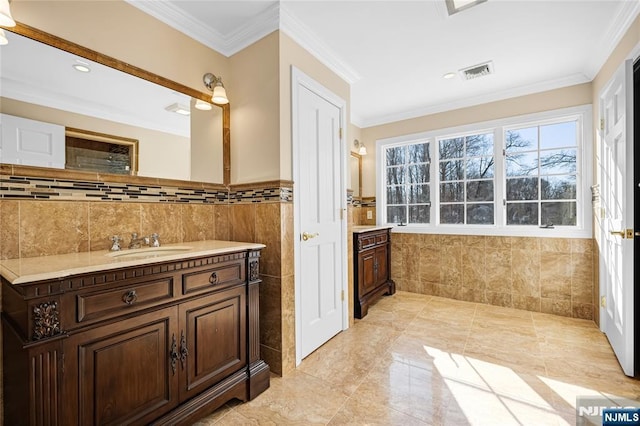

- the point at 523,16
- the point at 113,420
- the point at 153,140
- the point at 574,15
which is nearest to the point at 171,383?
the point at 113,420

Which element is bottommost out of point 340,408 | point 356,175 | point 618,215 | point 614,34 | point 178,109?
point 340,408

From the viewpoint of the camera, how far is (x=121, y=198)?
1.78 metres

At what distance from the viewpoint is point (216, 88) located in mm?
2045

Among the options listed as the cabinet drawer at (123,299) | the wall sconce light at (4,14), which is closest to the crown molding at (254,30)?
the wall sconce light at (4,14)

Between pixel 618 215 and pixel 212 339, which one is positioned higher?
pixel 618 215

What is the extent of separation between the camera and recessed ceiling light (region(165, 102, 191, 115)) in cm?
204

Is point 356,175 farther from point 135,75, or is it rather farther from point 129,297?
point 129,297

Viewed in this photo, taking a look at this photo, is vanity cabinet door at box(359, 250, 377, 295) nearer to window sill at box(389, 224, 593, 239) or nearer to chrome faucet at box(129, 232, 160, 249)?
window sill at box(389, 224, 593, 239)

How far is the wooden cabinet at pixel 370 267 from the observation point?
3061 mm

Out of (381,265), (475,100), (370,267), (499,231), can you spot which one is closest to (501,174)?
(499,231)

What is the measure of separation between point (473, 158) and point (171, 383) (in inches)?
147

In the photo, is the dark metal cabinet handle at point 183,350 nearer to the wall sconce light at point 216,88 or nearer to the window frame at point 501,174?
the wall sconce light at point 216,88

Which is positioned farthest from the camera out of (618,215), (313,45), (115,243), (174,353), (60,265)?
(313,45)
